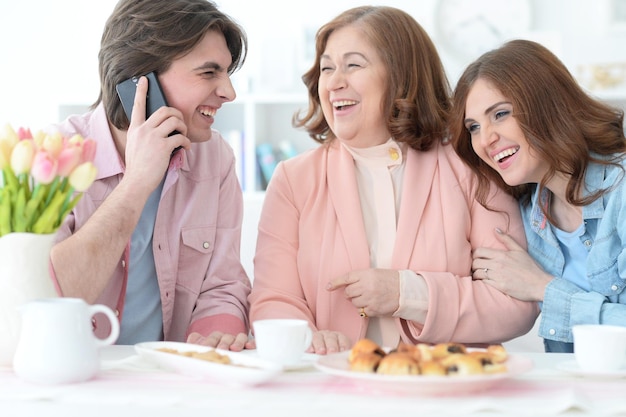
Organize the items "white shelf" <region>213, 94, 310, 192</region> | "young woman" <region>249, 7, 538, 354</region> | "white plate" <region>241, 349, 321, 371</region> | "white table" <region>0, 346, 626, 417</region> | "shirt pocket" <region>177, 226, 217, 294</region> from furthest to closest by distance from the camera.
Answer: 1. "white shelf" <region>213, 94, 310, 192</region>
2. "shirt pocket" <region>177, 226, 217, 294</region>
3. "young woman" <region>249, 7, 538, 354</region>
4. "white plate" <region>241, 349, 321, 371</region>
5. "white table" <region>0, 346, 626, 417</region>

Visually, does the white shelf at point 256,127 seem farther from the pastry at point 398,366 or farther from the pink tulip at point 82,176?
the pastry at point 398,366

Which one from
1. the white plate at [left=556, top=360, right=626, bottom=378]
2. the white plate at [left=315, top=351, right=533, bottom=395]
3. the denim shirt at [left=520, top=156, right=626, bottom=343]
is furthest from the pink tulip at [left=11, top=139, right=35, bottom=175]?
the denim shirt at [left=520, top=156, right=626, bottom=343]

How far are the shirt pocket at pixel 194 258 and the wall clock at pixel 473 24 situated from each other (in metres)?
2.28

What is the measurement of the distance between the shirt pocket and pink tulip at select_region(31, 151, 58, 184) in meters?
0.77

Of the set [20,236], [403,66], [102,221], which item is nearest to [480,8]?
[403,66]

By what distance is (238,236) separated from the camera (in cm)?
212

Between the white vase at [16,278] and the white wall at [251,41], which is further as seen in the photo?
the white wall at [251,41]

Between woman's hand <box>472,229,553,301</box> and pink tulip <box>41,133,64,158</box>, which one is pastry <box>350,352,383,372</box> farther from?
woman's hand <box>472,229,553,301</box>

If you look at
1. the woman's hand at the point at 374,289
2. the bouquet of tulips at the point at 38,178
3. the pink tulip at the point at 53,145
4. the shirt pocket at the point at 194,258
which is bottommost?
the woman's hand at the point at 374,289

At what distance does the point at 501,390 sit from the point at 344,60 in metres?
1.10

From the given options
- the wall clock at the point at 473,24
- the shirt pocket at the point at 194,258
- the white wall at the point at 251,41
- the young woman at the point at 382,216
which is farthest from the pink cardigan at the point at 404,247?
the wall clock at the point at 473,24

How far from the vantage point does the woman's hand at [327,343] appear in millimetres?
1624

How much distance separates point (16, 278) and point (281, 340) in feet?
1.41

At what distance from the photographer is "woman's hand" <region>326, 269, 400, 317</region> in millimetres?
1845
